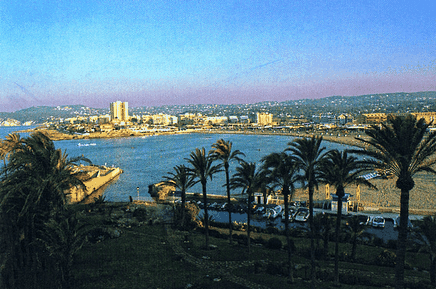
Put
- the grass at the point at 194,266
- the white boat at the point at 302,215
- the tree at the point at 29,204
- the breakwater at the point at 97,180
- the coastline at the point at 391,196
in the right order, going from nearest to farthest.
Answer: the tree at the point at 29,204, the grass at the point at 194,266, the white boat at the point at 302,215, the coastline at the point at 391,196, the breakwater at the point at 97,180

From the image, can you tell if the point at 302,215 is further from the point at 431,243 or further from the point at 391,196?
the point at 391,196

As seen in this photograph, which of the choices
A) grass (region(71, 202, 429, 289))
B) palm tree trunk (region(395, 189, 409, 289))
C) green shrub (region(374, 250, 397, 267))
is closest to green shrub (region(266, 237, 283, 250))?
grass (region(71, 202, 429, 289))

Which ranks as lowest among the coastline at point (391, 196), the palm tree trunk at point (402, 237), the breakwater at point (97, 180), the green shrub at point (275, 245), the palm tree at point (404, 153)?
the breakwater at point (97, 180)

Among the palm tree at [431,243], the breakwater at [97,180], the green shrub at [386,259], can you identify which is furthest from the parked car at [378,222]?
the breakwater at [97,180]

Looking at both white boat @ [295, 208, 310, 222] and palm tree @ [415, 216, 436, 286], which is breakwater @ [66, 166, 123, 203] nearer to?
white boat @ [295, 208, 310, 222]

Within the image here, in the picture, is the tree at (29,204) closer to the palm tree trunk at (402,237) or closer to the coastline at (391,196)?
the palm tree trunk at (402,237)

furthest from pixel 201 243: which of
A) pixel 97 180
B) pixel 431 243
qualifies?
pixel 97 180

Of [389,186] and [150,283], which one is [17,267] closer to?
[150,283]
